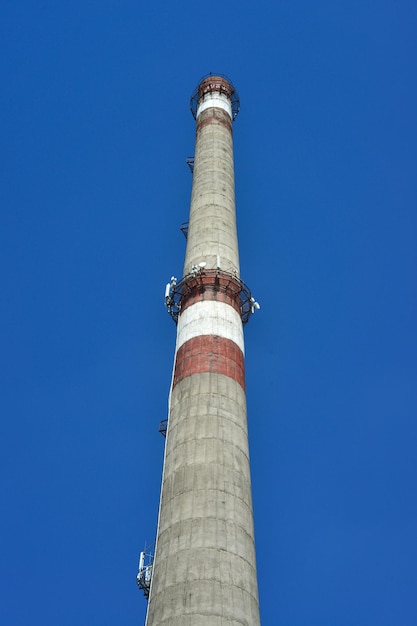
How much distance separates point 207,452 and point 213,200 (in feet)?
62.7

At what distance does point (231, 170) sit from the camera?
165 feet

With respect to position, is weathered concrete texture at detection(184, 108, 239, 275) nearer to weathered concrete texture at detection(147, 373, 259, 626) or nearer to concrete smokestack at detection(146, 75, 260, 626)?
concrete smokestack at detection(146, 75, 260, 626)

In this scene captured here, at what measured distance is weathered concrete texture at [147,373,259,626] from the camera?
27.9 meters

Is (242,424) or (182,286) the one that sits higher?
(182,286)

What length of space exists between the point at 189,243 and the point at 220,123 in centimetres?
1421

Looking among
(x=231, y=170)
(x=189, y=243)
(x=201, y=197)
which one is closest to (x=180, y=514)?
(x=189, y=243)

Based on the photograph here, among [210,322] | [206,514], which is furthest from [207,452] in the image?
[210,322]

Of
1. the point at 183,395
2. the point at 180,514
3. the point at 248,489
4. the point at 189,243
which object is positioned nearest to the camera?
the point at 180,514

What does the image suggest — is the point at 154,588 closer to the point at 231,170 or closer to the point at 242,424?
the point at 242,424

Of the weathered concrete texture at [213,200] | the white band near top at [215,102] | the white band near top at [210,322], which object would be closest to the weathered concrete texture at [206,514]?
the white band near top at [210,322]

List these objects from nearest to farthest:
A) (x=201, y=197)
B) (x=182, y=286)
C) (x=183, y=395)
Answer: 1. (x=183, y=395)
2. (x=182, y=286)
3. (x=201, y=197)

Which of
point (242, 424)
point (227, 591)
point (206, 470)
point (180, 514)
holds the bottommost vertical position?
point (227, 591)

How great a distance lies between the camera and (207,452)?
105 feet

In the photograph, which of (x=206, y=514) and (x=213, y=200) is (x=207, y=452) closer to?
(x=206, y=514)
